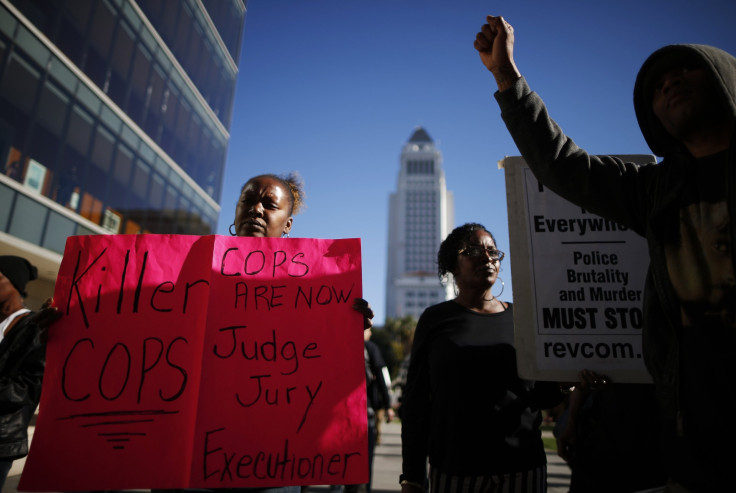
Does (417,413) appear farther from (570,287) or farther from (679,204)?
(679,204)

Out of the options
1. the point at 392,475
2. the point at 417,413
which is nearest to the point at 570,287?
the point at 417,413

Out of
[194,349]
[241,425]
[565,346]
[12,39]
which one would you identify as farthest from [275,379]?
[12,39]

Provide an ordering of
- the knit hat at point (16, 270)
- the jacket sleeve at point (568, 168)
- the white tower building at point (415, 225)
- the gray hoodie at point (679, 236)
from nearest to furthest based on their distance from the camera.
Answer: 1. the gray hoodie at point (679, 236)
2. the jacket sleeve at point (568, 168)
3. the knit hat at point (16, 270)
4. the white tower building at point (415, 225)

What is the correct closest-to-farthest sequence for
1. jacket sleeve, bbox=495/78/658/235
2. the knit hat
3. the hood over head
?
the hood over head < jacket sleeve, bbox=495/78/658/235 < the knit hat

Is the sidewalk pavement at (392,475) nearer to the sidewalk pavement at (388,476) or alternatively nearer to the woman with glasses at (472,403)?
the sidewalk pavement at (388,476)

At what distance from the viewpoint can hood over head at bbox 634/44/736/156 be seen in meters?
1.07

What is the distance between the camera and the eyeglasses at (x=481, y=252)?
90.8 inches

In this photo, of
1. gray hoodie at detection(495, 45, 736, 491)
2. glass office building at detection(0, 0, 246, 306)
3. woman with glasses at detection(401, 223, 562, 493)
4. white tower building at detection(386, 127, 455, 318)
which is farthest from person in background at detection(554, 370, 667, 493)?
white tower building at detection(386, 127, 455, 318)

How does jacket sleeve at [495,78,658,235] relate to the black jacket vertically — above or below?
above

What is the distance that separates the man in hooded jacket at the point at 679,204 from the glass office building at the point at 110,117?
12.1 m

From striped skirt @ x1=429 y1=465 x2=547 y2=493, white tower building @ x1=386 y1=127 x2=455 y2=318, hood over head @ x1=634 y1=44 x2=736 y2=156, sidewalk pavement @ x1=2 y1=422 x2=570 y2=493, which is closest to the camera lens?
hood over head @ x1=634 y1=44 x2=736 y2=156

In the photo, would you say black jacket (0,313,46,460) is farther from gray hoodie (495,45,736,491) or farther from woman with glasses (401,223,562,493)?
gray hoodie (495,45,736,491)

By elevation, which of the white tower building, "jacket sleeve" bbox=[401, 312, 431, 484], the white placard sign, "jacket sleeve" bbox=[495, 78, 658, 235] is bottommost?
"jacket sleeve" bbox=[401, 312, 431, 484]

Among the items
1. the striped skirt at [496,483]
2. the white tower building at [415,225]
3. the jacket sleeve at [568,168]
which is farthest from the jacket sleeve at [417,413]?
the white tower building at [415,225]
